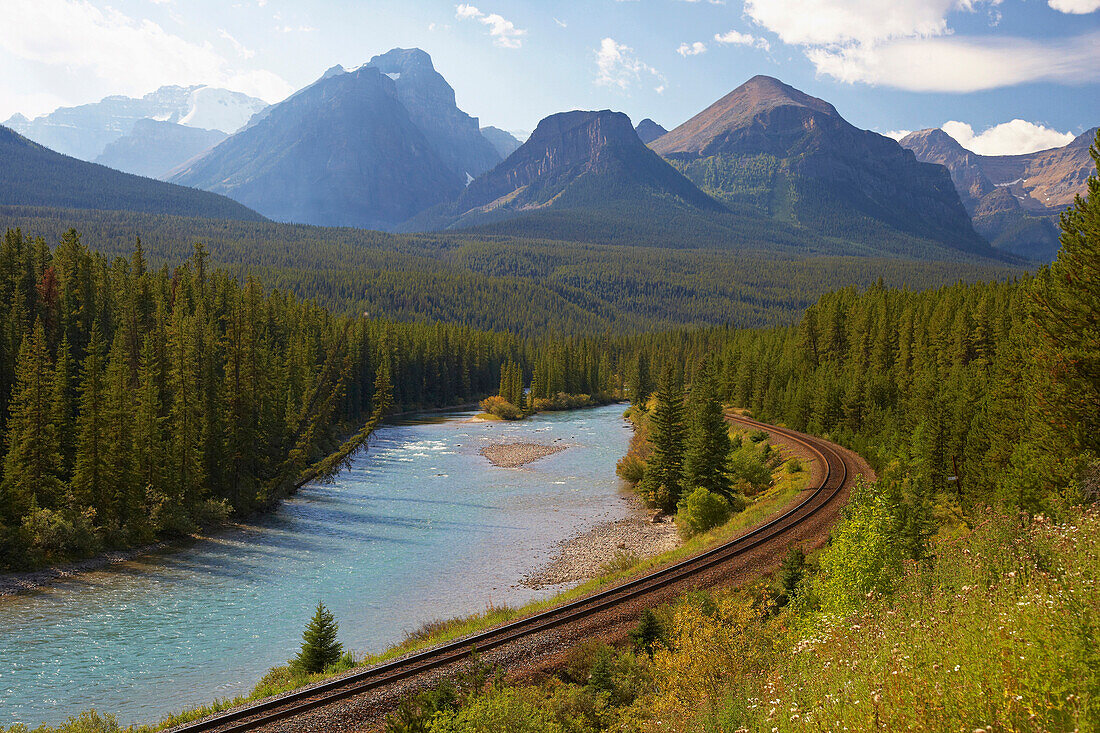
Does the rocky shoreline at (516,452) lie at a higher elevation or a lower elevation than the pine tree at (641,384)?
lower

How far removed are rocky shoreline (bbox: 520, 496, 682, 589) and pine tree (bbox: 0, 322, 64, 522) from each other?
30.9 meters

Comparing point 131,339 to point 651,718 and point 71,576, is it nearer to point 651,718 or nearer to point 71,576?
point 71,576

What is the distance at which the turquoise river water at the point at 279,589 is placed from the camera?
1017 inches

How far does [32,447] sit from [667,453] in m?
43.9

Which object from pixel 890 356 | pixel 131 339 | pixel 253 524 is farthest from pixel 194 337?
pixel 890 356

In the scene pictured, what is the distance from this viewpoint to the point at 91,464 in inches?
1752

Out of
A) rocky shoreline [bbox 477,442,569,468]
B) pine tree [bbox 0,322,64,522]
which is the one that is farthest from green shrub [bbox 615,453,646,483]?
pine tree [bbox 0,322,64,522]

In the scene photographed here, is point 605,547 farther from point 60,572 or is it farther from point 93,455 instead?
point 93,455

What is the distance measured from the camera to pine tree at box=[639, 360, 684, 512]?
54406 millimetres

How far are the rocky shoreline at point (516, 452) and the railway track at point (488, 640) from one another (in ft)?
138

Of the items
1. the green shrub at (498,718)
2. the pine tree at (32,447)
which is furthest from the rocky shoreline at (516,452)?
the green shrub at (498,718)

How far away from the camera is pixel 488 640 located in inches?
922

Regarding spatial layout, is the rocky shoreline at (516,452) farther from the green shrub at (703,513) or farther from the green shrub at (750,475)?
the green shrub at (703,513)

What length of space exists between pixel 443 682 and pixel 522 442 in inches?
2928
